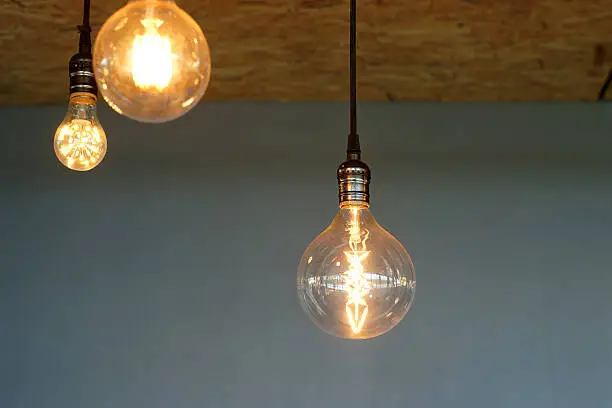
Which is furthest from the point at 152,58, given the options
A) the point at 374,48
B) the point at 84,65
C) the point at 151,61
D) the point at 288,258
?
the point at 288,258

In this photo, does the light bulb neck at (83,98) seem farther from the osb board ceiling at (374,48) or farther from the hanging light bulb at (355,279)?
the osb board ceiling at (374,48)

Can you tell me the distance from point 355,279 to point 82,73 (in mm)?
642

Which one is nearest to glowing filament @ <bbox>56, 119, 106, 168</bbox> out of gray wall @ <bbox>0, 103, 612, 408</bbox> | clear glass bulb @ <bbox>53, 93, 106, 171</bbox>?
clear glass bulb @ <bbox>53, 93, 106, 171</bbox>

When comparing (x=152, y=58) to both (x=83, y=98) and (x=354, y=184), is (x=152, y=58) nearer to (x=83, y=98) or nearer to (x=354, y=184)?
(x=354, y=184)

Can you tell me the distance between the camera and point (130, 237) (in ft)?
9.56

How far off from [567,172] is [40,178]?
198 cm

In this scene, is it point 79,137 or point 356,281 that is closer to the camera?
point 356,281

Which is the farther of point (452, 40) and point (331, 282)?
point (452, 40)

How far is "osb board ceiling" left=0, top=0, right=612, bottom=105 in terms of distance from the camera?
2.28 metres

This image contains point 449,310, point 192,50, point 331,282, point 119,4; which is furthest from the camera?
point 449,310

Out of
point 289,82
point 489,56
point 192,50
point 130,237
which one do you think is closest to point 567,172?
point 489,56

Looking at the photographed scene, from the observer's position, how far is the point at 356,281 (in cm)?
111

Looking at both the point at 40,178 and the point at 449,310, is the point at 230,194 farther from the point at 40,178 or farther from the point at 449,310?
the point at 449,310

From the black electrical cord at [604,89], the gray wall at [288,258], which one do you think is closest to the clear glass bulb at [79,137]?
the gray wall at [288,258]
